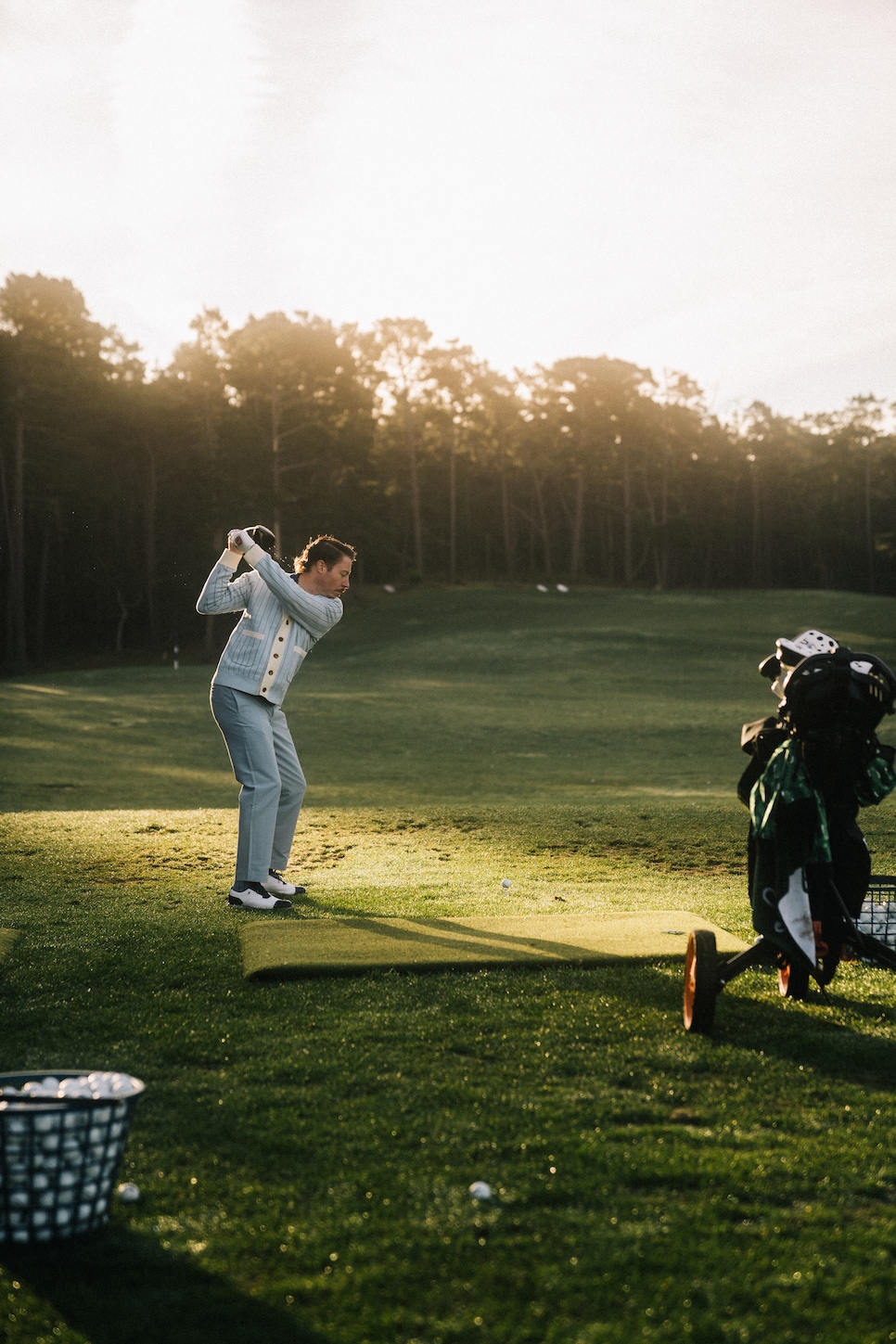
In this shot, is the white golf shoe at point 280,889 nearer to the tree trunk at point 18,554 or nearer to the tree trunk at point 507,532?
the tree trunk at point 18,554

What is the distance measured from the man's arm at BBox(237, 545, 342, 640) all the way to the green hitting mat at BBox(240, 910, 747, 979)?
1.85m

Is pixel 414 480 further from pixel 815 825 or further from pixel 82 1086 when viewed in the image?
pixel 82 1086

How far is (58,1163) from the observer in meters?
2.78

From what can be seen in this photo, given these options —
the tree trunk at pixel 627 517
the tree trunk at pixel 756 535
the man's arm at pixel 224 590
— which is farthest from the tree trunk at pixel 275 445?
the man's arm at pixel 224 590

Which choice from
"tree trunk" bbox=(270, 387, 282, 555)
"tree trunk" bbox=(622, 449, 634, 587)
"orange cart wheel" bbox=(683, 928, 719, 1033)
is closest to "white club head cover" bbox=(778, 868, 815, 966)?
"orange cart wheel" bbox=(683, 928, 719, 1033)

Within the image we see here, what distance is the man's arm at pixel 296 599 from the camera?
6838 millimetres

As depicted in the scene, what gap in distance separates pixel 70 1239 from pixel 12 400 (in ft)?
152

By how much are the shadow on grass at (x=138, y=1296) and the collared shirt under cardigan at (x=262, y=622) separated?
14.7 feet

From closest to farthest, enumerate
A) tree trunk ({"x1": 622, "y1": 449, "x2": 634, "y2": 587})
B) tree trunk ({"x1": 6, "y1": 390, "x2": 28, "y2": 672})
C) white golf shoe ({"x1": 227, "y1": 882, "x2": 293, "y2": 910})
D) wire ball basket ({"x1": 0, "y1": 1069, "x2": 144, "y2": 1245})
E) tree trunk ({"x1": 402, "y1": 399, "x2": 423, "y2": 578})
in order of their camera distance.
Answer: wire ball basket ({"x1": 0, "y1": 1069, "x2": 144, "y2": 1245})
white golf shoe ({"x1": 227, "y1": 882, "x2": 293, "y2": 910})
tree trunk ({"x1": 6, "y1": 390, "x2": 28, "y2": 672})
tree trunk ({"x1": 402, "y1": 399, "x2": 423, "y2": 578})
tree trunk ({"x1": 622, "y1": 449, "x2": 634, "y2": 587})

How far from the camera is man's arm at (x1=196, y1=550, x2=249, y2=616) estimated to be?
7.04m

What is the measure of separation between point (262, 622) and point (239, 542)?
723mm

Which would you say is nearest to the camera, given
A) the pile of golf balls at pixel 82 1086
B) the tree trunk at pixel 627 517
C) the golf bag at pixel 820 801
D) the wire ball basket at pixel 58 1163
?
the wire ball basket at pixel 58 1163

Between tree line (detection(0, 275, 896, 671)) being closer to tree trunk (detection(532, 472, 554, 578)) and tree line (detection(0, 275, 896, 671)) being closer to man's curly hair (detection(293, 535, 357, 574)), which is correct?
tree trunk (detection(532, 472, 554, 578))

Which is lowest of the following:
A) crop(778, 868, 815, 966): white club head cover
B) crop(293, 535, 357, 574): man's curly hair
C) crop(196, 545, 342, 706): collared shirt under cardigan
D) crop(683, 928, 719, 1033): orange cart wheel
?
crop(683, 928, 719, 1033): orange cart wheel
